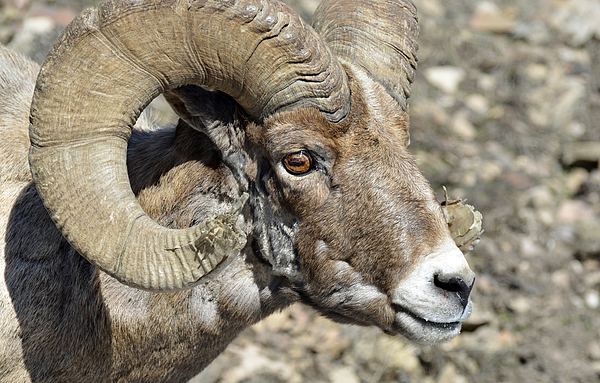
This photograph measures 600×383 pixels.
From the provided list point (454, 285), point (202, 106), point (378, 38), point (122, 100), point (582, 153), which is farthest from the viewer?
point (582, 153)

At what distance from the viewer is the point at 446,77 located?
33.7 feet

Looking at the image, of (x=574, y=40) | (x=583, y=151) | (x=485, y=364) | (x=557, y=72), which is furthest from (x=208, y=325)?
(x=574, y=40)

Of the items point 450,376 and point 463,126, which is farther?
point 463,126

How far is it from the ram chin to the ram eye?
98 cm

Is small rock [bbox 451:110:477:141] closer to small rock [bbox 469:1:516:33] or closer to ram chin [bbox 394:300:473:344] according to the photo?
small rock [bbox 469:1:516:33]

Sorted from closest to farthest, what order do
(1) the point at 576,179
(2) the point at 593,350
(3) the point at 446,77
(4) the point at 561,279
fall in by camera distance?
1. (2) the point at 593,350
2. (4) the point at 561,279
3. (1) the point at 576,179
4. (3) the point at 446,77

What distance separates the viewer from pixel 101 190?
3.03 m

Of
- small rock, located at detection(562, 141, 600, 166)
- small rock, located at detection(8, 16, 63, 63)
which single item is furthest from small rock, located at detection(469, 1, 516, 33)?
small rock, located at detection(8, 16, 63, 63)

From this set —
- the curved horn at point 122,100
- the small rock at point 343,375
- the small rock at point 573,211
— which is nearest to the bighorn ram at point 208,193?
the curved horn at point 122,100

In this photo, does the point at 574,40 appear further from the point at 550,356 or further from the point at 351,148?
the point at 351,148

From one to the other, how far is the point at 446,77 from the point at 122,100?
8.12 m

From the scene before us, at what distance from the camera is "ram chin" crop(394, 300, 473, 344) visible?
3.36 m

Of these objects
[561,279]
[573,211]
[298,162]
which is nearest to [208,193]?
[298,162]

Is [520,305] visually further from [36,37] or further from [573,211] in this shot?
[36,37]
